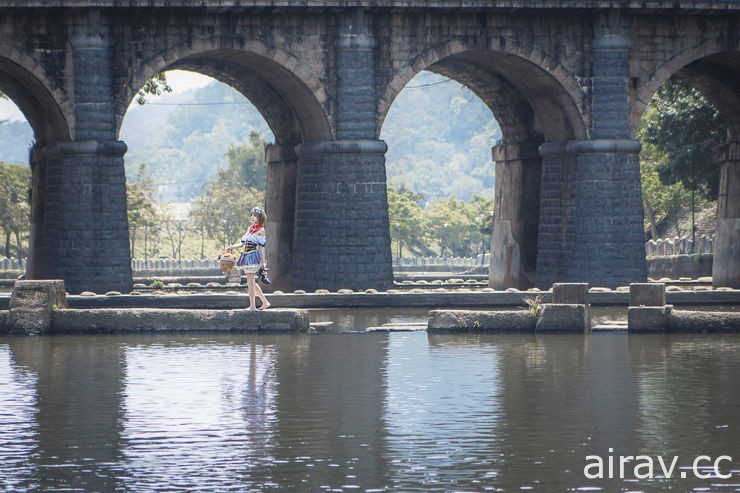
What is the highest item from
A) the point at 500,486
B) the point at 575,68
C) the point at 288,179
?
the point at 575,68

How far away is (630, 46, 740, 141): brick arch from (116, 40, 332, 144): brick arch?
768cm

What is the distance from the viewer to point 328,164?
34938mm

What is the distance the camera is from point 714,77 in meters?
39.7

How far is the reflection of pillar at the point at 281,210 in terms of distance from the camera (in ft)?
130

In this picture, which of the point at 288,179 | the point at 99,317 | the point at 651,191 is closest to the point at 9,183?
the point at 651,191

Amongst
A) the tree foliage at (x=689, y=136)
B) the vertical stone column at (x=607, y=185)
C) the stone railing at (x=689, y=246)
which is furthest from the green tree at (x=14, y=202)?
the vertical stone column at (x=607, y=185)

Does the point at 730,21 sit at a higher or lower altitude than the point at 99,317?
higher

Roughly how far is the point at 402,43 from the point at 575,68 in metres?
4.19

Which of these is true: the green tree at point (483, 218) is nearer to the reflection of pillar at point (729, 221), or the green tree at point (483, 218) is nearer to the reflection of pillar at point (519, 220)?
the reflection of pillar at point (519, 220)

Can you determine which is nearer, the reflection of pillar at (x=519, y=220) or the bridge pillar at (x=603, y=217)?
the bridge pillar at (x=603, y=217)

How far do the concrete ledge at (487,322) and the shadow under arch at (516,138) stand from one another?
560 inches

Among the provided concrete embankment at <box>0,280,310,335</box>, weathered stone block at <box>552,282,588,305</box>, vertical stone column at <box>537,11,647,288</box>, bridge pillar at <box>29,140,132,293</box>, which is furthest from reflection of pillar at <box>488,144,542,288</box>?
concrete embankment at <box>0,280,310,335</box>

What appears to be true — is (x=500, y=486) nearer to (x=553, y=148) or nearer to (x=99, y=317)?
(x=99, y=317)

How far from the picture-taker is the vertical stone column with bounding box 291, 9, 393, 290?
113 ft
